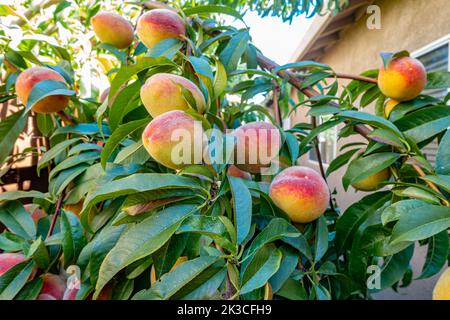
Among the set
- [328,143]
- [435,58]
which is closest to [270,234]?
[435,58]

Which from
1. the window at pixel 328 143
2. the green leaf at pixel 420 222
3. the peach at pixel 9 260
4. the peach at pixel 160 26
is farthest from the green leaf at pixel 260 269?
the window at pixel 328 143

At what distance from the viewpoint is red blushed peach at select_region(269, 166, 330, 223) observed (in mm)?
468

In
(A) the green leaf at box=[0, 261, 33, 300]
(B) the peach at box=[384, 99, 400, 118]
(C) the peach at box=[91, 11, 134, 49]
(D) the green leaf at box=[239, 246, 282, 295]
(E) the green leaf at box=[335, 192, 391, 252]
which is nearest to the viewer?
(D) the green leaf at box=[239, 246, 282, 295]

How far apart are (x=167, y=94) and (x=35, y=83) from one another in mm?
342

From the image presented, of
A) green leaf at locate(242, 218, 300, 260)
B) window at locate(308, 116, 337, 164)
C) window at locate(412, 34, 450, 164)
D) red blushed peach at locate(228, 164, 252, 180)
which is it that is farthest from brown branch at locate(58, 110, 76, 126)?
window at locate(308, 116, 337, 164)

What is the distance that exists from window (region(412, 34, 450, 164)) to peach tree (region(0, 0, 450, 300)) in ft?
3.62

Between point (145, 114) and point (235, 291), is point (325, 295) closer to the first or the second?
point (235, 291)

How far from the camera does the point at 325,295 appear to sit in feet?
1.40

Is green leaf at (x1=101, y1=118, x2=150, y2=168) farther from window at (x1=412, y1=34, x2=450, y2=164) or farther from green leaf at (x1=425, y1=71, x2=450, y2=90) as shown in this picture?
window at (x1=412, y1=34, x2=450, y2=164)

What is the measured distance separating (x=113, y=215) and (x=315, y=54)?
10.1ft

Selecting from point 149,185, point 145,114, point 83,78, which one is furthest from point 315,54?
point 149,185

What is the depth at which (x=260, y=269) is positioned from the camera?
1.17ft

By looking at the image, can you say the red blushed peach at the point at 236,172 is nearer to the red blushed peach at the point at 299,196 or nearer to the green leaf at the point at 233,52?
the red blushed peach at the point at 299,196

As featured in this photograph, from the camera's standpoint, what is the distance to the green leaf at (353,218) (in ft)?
1.82
